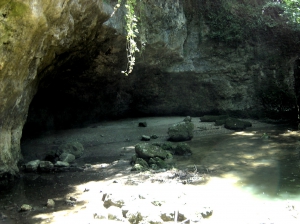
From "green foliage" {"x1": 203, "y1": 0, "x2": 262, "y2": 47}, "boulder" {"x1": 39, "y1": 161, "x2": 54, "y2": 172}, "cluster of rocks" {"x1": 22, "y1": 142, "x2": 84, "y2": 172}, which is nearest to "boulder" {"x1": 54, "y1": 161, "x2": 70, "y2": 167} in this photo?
"cluster of rocks" {"x1": 22, "y1": 142, "x2": 84, "y2": 172}

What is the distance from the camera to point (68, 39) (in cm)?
873

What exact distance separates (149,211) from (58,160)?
4.77m

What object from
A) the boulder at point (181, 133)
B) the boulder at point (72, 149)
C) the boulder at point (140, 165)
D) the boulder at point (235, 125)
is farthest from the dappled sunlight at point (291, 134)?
the boulder at point (72, 149)

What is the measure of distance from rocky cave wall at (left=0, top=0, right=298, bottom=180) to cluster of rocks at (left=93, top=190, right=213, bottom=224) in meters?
5.44

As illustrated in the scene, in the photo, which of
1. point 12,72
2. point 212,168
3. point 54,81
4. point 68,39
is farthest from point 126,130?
point 12,72

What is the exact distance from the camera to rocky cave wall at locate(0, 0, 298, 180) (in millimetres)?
11500

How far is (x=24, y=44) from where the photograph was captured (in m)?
6.15

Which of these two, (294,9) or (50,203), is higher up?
(294,9)

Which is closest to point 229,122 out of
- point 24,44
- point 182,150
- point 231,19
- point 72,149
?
point 182,150

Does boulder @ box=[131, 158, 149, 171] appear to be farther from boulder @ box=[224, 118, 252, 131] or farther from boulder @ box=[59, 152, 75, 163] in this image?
boulder @ box=[224, 118, 252, 131]

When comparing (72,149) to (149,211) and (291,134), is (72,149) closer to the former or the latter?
(149,211)

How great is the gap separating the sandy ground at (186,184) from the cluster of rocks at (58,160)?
0.80 feet

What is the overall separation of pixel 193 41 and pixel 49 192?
10.2 m

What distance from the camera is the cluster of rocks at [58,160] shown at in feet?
25.8
